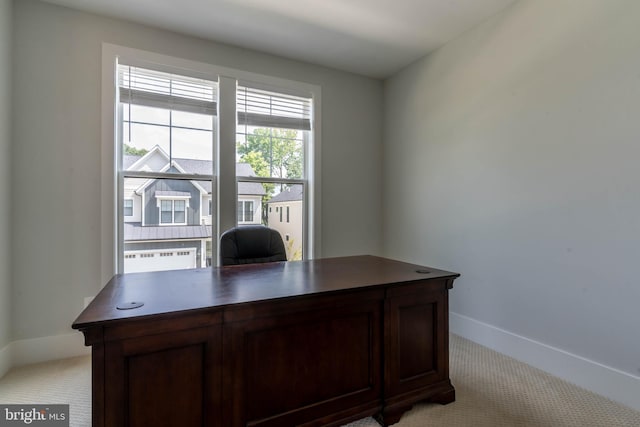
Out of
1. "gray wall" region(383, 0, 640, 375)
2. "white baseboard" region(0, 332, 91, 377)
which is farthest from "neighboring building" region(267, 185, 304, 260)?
"white baseboard" region(0, 332, 91, 377)

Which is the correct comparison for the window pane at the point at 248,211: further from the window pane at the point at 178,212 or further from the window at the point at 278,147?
the window pane at the point at 178,212

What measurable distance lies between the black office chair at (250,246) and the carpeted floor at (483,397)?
118 cm

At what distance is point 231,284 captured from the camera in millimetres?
1591

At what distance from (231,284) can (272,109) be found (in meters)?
2.21

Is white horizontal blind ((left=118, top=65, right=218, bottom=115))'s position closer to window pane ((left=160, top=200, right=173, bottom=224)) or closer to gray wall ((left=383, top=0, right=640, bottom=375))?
window pane ((left=160, top=200, right=173, bottom=224))

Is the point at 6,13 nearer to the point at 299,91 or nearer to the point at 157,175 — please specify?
the point at 157,175

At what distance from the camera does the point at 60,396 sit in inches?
75.3

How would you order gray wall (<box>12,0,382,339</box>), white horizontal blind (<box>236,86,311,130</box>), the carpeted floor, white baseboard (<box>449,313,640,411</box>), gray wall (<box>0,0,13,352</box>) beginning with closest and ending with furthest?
the carpeted floor < white baseboard (<box>449,313,640,411</box>) < gray wall (<box>0,0,13,352</box>) < gray wall (<box>12,0,382,339</box>) < white horizontal blind (<box>236,86,311,130</box>)

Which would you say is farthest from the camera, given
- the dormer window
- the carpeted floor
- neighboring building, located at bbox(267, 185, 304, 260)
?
neighboring building, located at bbox(267, 185, 304, 260)

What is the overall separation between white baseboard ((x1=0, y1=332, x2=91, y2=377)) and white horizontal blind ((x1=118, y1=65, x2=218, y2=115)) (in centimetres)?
199

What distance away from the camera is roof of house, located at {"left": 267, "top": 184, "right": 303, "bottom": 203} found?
10.9 ft

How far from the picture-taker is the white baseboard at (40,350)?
2242mm

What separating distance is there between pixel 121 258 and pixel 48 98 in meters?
1.36

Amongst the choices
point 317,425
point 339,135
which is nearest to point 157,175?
point 339,135
